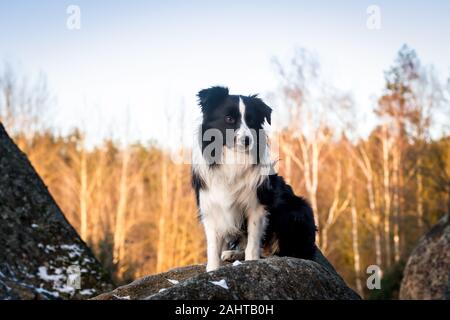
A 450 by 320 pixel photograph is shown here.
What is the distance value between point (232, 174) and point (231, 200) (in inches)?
11.2

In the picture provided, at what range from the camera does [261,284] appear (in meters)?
4.07

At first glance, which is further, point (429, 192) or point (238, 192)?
point (429, 192)

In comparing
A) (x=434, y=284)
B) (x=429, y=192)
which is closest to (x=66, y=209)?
(x=429, y=192)

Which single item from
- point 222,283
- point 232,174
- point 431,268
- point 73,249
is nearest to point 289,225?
point 232,174

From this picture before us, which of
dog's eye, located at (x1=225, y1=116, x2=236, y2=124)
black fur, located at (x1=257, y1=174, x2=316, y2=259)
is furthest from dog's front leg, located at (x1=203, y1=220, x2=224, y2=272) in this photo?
dog's eye, located at (x1=225, y1=116, x2=236, y2=124)

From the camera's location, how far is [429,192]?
1203 inches

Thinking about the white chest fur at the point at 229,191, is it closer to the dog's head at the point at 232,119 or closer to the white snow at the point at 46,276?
the dog's head at the point at 232,119

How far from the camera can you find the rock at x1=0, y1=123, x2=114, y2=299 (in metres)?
8.61

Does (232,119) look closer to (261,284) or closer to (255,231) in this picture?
(255,231)

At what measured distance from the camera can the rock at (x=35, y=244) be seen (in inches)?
339

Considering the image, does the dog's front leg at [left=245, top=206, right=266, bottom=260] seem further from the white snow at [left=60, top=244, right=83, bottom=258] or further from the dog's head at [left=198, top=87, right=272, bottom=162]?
the white snow at [left=60, top=244, right=83, bottom=258]

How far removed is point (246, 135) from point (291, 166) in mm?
25059
